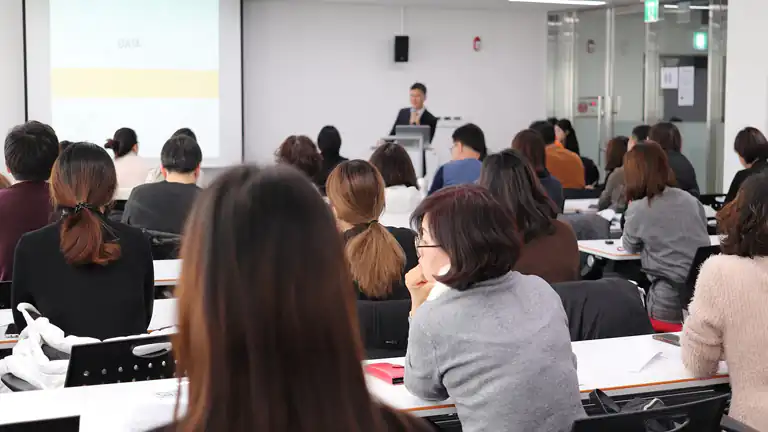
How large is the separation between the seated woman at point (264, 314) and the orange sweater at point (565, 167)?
7.73 m

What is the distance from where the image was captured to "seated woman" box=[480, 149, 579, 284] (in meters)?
3.81

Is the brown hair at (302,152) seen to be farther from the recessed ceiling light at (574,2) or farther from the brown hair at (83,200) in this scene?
the recessed ceiling light at (574,2)

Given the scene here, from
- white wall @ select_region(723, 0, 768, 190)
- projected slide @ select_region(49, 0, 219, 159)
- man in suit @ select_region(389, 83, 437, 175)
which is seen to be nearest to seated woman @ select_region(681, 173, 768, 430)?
white wall @ select_region(723, 0, 768, 190)

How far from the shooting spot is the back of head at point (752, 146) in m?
6.77

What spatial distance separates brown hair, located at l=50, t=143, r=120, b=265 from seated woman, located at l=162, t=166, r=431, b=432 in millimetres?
2400

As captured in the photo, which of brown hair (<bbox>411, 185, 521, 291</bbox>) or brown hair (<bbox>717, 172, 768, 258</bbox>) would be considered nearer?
brown hair (<bbox>411, 185, 521, 291</bbox>)

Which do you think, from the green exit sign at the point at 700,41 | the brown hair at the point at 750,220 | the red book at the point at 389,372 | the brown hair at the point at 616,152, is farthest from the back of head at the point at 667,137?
the red book at the point at 389,372

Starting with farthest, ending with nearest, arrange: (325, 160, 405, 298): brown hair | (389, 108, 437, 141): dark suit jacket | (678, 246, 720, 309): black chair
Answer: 1. (389, 108, 437, 141): dark suit jacket
2. (678, 246, 720, 309): black chair
3. (325, 160, 405, 298): brown hair

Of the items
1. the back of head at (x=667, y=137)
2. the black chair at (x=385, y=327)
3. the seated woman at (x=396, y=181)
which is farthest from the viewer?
the back of head at (x=667, y=137)

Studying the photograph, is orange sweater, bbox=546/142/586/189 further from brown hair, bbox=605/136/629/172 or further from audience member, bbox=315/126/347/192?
audience member, bbox=315/126/347/192

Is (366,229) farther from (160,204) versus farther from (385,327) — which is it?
(160,204)

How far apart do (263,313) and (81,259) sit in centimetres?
248

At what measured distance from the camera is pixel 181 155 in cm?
493

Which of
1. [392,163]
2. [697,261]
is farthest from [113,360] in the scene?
[697,261]
